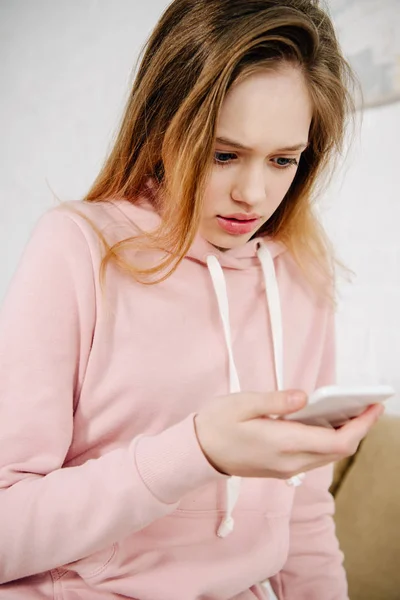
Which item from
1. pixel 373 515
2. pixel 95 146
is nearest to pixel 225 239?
pixel 373 515

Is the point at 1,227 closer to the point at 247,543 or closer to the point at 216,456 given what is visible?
the point at 247,543

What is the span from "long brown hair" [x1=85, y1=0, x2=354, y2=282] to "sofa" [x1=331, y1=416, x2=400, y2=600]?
24.6 inches

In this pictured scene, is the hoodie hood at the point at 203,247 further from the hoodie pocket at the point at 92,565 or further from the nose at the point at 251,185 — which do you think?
the hoodie pocket at the point at 92,565

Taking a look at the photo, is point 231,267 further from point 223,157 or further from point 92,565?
point 92,565

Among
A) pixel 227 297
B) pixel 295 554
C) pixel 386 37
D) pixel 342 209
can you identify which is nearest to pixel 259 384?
pixel 227 297

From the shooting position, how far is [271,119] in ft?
2.32

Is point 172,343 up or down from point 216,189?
down

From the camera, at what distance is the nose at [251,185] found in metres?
0.73

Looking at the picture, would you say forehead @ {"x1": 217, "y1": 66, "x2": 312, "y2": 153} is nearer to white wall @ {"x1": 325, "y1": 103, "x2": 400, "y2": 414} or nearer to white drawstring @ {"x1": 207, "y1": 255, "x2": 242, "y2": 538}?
white drawstring @ {"x1": 207, "y1": 255, "x2": 242, "y2": 538}

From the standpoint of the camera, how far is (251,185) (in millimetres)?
732

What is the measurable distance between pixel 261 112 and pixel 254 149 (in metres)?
0.04

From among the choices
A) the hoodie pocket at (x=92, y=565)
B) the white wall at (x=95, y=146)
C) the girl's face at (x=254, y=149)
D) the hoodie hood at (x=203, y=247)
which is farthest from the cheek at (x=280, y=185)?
the white wall at (x=95, y=146)

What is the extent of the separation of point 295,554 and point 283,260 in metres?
0.44

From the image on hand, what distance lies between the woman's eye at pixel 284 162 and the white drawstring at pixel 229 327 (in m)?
0.15
